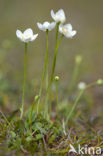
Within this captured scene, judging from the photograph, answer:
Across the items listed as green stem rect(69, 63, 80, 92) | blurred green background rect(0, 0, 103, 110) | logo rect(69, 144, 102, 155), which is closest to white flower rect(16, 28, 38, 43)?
logo rect(69, 144, 102, 155)

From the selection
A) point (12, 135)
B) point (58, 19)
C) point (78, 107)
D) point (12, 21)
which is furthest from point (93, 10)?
point (12, 135)

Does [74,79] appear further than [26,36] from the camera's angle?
Yes

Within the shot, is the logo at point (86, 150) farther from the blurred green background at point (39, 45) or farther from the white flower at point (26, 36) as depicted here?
the blurred green background at point (39, 45)

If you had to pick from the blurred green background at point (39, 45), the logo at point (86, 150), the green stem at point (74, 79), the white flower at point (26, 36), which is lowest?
the logo at point (86, 150)

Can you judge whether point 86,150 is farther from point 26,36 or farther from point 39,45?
point 39,45

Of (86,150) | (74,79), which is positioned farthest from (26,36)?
(74,79)

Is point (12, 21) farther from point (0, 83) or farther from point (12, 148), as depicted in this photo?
point (12, 148)

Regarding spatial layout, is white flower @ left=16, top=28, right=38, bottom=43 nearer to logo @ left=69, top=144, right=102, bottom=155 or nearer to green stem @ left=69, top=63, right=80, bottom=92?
logo @ left=69, top=144, right=102, bottom=155

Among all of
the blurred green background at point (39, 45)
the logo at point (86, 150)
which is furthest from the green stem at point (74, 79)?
the logo at point (86, 150)

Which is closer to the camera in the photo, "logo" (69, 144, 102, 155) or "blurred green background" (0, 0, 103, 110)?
"logo" (69, 144, 102, 155)
